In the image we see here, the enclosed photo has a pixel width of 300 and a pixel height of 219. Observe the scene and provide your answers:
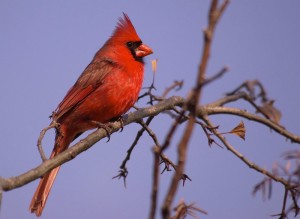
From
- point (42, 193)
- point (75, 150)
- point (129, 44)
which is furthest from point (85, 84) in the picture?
point (75, 150)

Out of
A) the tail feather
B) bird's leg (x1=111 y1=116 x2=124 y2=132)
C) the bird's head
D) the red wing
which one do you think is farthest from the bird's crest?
the tail feather

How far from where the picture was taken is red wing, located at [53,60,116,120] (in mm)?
3490

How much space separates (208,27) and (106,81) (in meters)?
2.95

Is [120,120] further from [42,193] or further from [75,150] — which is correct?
[75,150]

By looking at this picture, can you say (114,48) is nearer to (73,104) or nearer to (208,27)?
(73,104)

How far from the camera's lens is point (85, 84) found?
3635mm

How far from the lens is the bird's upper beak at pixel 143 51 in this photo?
12.8ft

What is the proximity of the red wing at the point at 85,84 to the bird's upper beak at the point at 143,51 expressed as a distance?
315 mm

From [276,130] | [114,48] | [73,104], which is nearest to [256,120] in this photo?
[276,130]

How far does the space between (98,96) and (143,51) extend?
74 centimetres

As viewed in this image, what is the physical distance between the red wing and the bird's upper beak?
315mm

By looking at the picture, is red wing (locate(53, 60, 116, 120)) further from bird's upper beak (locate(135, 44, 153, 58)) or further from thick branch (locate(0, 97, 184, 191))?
thick branch (locate(0, 97, 184, 191))

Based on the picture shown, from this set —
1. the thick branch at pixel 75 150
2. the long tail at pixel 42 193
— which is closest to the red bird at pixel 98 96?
the long tail at pixel 42 193

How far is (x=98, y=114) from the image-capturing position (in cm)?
334
